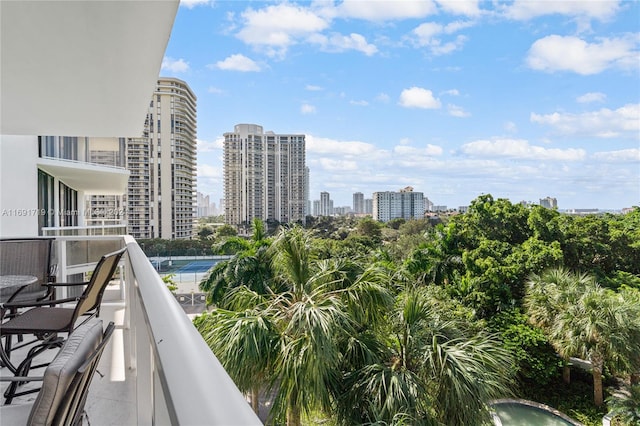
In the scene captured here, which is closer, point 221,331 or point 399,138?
point 221,331

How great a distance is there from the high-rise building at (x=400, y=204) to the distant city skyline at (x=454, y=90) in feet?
7.50

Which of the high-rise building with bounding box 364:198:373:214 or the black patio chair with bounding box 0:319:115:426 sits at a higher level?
the high-rise building with bounding box 364:198:373:214

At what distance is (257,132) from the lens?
115ft

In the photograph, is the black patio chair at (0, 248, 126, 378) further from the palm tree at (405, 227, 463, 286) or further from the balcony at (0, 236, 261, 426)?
the palm tree at (405, 227, 463, 286)

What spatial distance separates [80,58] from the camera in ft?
8.71

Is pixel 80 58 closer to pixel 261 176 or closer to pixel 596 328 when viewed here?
pixel 596 328

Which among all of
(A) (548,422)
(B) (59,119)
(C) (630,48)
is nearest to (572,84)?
(C) (630,48)

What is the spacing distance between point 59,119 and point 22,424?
351 centimetres

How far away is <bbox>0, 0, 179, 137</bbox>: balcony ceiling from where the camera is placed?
2088 millimetres

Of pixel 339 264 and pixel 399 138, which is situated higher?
pixel 399 138

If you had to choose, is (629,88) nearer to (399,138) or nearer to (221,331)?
(399,138)

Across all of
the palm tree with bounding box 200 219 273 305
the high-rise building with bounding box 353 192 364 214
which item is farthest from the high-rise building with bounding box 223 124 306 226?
the palm tree with bounding box 200 219 273 305

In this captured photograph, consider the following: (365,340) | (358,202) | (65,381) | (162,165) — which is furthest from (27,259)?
(358,202)

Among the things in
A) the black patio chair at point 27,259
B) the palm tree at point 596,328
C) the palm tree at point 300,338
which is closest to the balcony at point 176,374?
the black patio chair at point 27,259
